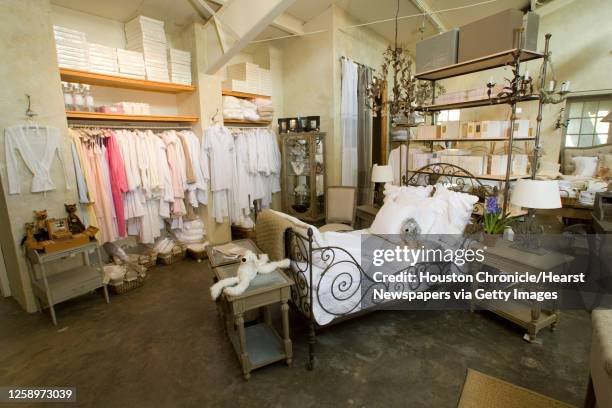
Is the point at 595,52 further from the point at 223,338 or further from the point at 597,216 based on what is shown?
the point at 223,338

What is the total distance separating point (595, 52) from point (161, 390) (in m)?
7.81

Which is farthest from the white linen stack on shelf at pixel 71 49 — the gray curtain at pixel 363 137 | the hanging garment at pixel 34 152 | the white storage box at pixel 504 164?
the white storage box at pixel 504 164

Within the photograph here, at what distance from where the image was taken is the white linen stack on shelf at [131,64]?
3.27 m

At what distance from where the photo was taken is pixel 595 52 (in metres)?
5.34

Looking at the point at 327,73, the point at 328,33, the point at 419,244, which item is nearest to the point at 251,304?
the point at 419,244

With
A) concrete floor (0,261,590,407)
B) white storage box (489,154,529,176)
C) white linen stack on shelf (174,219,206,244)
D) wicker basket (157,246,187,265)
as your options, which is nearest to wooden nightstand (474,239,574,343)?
concrete floor (0,261,590,407)

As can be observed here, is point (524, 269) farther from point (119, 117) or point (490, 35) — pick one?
point (119, 117)

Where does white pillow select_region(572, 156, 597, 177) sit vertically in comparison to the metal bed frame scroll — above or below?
above

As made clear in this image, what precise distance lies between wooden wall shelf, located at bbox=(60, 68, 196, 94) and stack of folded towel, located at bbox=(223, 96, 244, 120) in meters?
0.46

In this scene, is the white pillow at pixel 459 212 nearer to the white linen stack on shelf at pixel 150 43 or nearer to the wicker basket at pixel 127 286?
the wicker basket at pixel 127 286

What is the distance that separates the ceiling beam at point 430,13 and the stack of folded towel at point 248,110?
2.50 meters

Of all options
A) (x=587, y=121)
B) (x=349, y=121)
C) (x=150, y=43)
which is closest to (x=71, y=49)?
(x=150, y=43)

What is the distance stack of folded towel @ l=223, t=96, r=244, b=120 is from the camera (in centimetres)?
416

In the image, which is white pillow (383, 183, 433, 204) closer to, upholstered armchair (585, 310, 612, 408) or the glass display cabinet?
the glass display cabinet
